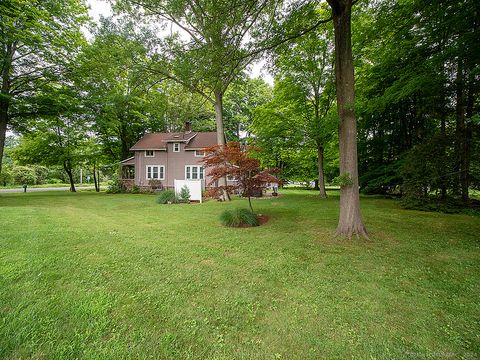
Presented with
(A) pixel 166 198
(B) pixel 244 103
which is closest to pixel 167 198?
(A) pixel 166 198

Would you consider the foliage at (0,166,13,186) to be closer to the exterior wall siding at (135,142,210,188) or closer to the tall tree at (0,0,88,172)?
the tall tree at (0,0,88,172)

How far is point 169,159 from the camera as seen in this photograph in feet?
70.4

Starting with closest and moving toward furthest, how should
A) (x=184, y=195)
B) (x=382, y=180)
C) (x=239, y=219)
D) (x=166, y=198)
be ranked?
(x=239, y=219)
(x=166, y=198)
(x=382, y=180)
(x=184, y=195)

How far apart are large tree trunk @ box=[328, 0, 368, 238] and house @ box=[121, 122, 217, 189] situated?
638 inches

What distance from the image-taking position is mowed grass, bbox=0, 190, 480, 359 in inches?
79.5

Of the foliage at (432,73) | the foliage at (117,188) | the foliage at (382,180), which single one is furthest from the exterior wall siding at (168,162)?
the foliage at (432,73)

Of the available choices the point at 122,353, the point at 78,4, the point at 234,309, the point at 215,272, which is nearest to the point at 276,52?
the point at 215,272

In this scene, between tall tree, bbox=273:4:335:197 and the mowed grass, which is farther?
tall tree, bbox=273:4:335:197

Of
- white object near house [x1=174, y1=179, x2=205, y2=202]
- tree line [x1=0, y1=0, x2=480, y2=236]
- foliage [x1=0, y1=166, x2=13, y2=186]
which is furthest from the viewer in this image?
foliage [x1=0, y1=166, x2=13, y2=186]

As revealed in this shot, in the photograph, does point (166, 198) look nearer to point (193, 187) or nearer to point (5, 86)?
point (193, 187)

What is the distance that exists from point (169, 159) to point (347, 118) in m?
19.1

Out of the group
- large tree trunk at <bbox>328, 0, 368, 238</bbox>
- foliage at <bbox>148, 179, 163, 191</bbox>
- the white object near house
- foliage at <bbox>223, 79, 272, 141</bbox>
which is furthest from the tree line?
foliage at <bbox>223, 79, 272, 141</bbox>

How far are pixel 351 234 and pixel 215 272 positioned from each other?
3767 millimetres

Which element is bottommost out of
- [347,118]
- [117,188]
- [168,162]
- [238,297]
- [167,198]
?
[238,297]
